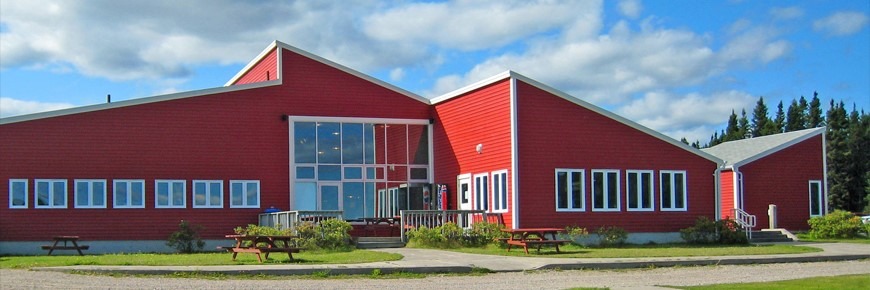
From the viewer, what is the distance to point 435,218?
29422 mm

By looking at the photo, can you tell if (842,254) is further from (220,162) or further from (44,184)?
(44,184)

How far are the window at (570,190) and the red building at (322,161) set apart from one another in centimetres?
5

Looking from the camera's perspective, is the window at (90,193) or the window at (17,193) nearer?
the window at (17,193)

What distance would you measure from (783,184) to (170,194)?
76.6 ft

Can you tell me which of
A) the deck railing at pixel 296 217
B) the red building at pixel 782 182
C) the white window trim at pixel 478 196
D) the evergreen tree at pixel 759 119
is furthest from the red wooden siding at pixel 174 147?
the evergreen tree at pixel 759 119

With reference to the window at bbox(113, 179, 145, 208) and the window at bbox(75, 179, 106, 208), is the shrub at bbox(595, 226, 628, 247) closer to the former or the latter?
the window at bbox(113, 179, 145, 208)

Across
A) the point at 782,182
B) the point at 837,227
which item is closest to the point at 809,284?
the point at 837,227

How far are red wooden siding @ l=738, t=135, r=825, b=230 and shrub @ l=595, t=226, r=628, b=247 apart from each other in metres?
10.7

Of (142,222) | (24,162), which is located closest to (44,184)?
(24,162)

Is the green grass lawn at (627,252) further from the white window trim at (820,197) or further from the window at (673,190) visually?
the white window trim at (820,197)

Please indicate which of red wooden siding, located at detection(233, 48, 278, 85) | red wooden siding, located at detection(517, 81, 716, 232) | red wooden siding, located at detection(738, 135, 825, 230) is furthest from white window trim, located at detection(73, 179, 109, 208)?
red wooden siding, located at detection(738, 135, 825, 230)

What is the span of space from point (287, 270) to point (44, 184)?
45.1 ft

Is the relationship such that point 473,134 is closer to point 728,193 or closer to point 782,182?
point 728,193

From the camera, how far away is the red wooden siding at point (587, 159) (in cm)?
2917
